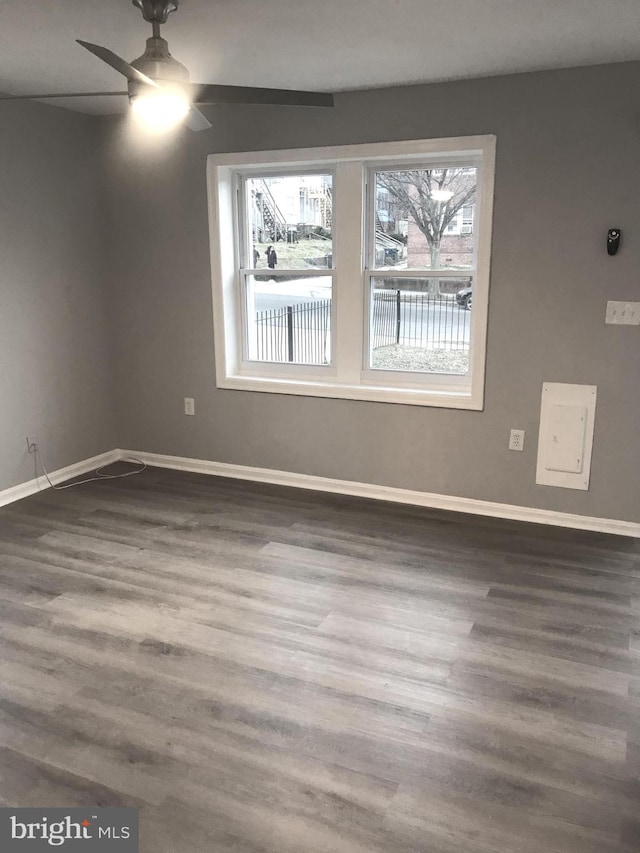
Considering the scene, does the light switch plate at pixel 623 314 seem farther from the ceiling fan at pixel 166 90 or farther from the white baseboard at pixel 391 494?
the ceiling fan at pixel 166 90

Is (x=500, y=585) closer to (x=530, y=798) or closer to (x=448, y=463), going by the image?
(x=448, y=463)

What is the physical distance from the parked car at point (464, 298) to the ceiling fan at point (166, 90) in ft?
5.30

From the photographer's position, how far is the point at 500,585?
302 cm

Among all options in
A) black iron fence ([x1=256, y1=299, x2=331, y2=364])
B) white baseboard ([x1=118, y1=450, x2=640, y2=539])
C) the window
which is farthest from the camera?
Result: black iron fence ([x1=256, y1=299, x2=331, y2=364])

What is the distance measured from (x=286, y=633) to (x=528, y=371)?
Answer: 192 cm

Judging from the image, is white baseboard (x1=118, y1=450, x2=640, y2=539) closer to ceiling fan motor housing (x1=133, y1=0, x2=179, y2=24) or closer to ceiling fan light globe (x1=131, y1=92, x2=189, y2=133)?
ceiling fan light globe (x1=131, y1=92, x2=189, y2=133)

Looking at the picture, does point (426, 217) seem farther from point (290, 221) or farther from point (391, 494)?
point (391, 494)

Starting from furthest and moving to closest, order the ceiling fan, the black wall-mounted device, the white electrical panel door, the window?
1. the window
2. the white electrical panel door
3. the black wall-mounted device
4. the ceiling fan

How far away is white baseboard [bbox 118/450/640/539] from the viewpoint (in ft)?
11.8

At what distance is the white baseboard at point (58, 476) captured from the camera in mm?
4077

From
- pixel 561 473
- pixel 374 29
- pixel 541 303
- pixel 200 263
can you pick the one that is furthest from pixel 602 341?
pixel 200 263

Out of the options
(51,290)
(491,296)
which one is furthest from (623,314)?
(51,290)

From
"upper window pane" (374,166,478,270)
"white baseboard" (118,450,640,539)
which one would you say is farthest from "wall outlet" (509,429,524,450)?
"upper window pane" (374,166,478,270)

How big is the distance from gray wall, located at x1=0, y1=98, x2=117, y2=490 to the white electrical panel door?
117 inches
